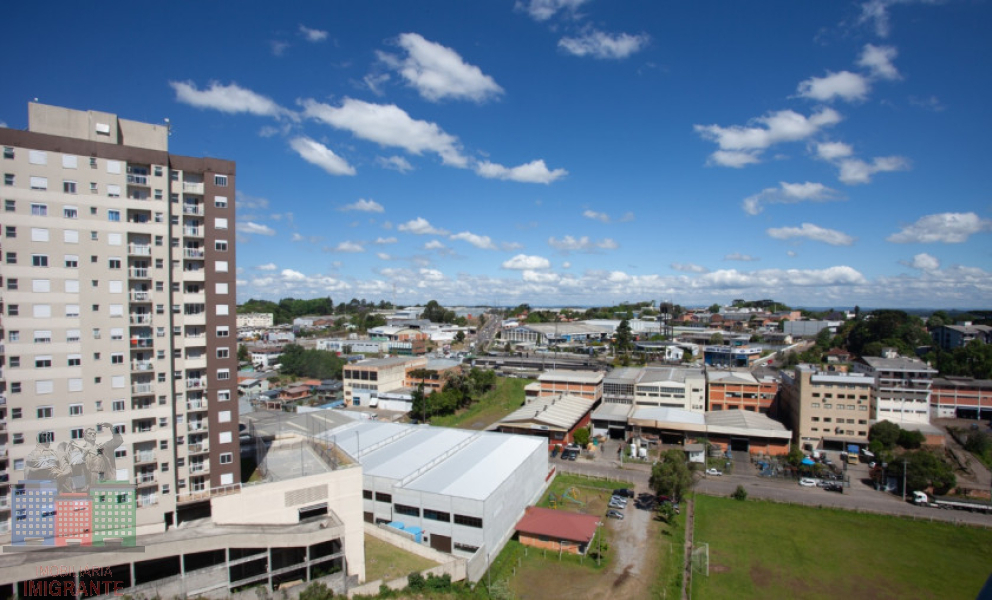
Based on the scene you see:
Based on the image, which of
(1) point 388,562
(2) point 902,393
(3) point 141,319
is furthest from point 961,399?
(3) point 141,319

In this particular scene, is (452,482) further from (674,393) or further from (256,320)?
(256,320)

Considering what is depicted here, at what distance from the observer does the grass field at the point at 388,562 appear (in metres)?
16.6

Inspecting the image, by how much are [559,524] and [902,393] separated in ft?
102

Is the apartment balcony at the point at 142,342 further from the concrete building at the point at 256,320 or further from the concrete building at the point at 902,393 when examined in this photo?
the concrete building at the point at 256,320

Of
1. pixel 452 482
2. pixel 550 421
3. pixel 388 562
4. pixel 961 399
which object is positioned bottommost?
pixel 388 562

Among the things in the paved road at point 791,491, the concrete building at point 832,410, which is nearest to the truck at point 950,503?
the paved road at point 791,491

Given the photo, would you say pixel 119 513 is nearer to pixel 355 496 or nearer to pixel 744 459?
pixel 355 496

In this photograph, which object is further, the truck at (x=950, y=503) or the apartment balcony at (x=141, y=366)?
the truck at (x=950, y=503)

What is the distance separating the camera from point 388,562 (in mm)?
17406

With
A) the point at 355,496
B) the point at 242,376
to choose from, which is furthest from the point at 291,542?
the point at 242,376

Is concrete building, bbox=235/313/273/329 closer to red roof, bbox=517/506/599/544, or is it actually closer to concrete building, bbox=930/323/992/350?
red roof, bbox=517/506/599/544

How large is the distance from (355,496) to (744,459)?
2679 cm

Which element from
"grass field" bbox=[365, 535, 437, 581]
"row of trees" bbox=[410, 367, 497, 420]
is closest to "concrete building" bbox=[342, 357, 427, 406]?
"row of trees" bbox=[410, 367, 497, 420]

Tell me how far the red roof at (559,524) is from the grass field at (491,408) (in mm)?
16705
